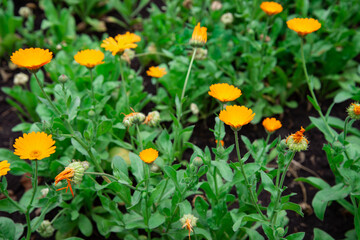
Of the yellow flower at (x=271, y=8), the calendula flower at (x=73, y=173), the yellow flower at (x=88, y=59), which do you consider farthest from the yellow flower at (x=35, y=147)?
the yellow flower at (x=271, y=8)

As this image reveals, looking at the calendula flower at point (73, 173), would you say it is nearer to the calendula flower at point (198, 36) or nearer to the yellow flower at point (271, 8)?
the calendula flower at point (198, 36)

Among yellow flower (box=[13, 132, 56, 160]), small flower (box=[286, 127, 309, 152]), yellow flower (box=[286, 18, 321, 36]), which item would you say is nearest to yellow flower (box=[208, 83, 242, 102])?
small flower (box=[286, 127, 309, 152])

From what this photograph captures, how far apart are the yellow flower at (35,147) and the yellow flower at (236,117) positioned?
28.6 inches

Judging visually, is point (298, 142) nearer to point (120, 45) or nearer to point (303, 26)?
point (303, 26)

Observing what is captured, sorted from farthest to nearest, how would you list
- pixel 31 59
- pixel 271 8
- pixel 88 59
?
pixel 271 8
pixel 88 59
pixel 31 59

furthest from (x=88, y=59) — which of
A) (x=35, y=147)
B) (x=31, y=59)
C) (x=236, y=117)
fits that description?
(x=236, y=117)

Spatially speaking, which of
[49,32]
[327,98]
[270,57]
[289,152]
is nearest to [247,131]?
[270,57]

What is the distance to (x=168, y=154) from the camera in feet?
6.84

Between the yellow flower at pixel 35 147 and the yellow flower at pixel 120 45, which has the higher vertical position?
the yellow flower at pixel 120 45

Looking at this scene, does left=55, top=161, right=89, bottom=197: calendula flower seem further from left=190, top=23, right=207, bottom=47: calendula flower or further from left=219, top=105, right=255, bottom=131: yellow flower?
left=190, top=23, right=207, bottom=47: calendula flower

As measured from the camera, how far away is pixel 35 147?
5.07ft

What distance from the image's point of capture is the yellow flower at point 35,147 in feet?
4.96

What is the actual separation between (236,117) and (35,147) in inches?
34.3

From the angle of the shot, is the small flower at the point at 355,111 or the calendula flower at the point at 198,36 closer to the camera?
the small flower at the point at 355,111
